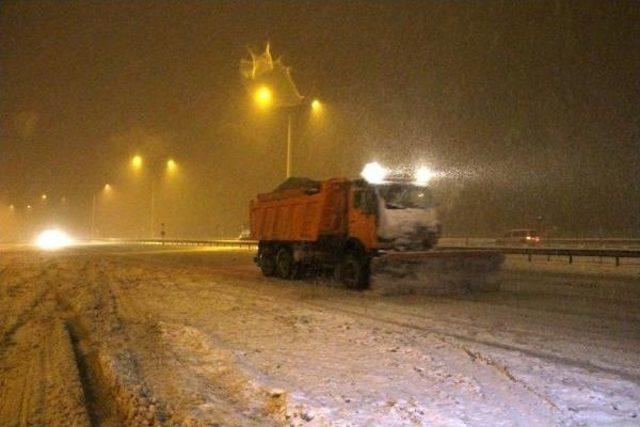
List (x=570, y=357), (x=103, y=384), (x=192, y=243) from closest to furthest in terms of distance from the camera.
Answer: (x=103, y=384) < (x=570, y=357) < (x=192, y=243)

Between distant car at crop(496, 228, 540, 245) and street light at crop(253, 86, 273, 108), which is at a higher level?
street light at crop(253, 86, 273, 108)

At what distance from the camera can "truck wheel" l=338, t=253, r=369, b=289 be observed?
52.5 feet

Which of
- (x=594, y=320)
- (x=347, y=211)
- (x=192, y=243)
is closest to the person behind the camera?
(x=594, y=320)

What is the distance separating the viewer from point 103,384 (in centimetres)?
677

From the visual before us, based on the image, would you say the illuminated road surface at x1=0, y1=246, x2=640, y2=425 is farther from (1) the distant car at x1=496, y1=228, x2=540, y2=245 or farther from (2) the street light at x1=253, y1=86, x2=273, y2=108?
(1) the distant car at x1=496, y1=228, x2=540, y2=245

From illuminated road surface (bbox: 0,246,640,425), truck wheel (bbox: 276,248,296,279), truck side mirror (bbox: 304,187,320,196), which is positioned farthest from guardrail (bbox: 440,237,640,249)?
illuminated road surface (bbox: 0,246,640,425)

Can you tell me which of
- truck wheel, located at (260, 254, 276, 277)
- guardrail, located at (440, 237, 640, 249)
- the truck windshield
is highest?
the truck windshield

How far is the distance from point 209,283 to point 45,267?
10.1 m

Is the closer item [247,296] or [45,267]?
[247,296]

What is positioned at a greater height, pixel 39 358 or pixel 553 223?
pixel 553 223

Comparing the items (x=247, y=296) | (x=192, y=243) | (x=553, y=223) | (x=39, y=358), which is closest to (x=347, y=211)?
(x=247, y=296)

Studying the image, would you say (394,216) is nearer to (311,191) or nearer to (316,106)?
(311,191)

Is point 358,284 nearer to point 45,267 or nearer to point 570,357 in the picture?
point 570,357

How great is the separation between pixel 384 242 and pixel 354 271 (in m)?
1.25
